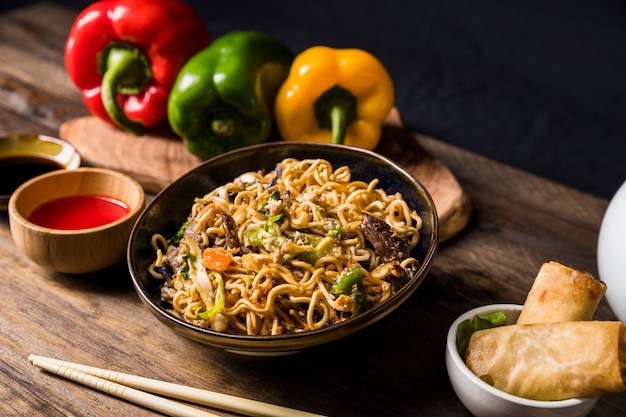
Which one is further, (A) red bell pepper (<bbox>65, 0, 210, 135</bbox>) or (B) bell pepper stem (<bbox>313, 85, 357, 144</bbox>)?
(A) red bell pepper (<bbox>65, 0, 210, 135</bbox>)

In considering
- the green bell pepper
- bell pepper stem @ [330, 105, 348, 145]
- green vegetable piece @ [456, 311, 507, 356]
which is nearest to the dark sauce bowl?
the green bell pepper

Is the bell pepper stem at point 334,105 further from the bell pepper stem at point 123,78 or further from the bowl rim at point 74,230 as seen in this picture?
the bowl rim at point 74,230

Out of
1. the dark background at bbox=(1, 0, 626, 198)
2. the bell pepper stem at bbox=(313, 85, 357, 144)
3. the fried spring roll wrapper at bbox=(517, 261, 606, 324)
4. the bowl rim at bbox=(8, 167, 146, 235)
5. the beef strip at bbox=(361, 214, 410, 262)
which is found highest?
the fried spring roll wrapper at bbox=(517, 261, 606, 324)

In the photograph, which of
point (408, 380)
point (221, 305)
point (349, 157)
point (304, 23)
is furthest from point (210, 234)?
point (304, 23)

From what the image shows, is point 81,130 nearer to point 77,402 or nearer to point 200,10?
point 77,402

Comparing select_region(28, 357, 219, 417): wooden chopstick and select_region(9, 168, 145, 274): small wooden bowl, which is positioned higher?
select_region(9, 168, 145, 274): small wooden bowl

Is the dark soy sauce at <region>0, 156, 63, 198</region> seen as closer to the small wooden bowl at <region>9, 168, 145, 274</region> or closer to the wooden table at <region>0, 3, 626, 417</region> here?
the wooden table at <region>0, 3, 626, 417</region>

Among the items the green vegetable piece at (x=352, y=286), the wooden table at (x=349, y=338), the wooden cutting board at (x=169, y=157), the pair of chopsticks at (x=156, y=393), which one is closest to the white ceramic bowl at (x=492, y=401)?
the wooden table at (x=349, y=338)

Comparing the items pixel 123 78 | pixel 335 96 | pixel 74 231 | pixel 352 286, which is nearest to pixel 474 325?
pixel 352 286

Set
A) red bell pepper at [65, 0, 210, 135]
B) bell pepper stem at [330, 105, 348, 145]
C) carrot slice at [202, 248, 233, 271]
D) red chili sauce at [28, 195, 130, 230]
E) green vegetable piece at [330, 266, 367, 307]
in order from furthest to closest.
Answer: red bell pepper at [65, 0, 210, 135] → bell pepper stem at [330, 105, 348, 145] → red chili sauce at [28, 195, 130, 230] → carrot slice at [202, 248, 233, 271] → green vegetable piece at [330, 266, 367, 307]
